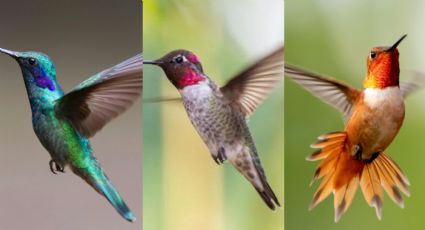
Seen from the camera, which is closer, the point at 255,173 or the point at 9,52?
the point at 9,52

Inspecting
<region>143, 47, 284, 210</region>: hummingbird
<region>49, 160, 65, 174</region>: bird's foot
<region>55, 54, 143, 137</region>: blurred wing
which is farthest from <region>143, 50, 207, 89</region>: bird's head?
<region>49, 160, 65, 174</region>: bird's foot

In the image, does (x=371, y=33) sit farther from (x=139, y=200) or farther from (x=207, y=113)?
(x=139, y=200)

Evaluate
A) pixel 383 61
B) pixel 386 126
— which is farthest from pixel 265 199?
pixel 383 61

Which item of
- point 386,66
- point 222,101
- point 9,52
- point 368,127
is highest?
point 9,52

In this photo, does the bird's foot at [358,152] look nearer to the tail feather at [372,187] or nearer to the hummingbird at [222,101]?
the tail feather at [372,187]

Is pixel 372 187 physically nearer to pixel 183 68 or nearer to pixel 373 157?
pixel 373 157

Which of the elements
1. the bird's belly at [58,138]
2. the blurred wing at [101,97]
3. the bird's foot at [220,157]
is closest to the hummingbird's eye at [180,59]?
the blurred wing at [101,97]

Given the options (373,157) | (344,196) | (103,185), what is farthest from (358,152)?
(103,185)

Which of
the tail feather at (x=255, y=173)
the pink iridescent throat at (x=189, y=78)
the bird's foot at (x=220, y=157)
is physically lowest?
the tail feather at (x=255, y=173)
